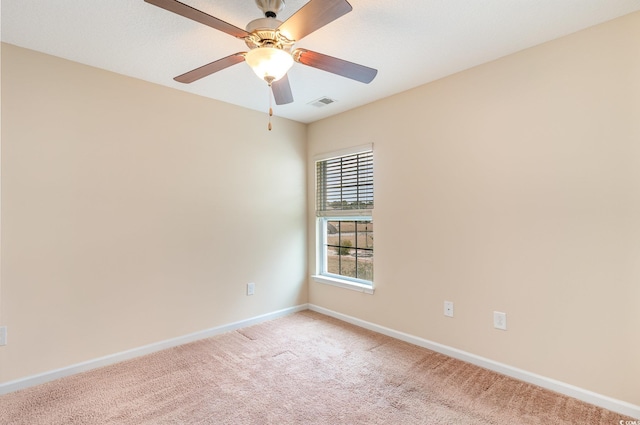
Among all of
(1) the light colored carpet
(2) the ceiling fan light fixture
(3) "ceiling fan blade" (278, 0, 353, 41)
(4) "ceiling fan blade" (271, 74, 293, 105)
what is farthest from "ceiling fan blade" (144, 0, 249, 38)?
(1) the light colored carpet

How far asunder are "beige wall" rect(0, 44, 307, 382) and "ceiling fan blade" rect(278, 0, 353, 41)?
1846mm

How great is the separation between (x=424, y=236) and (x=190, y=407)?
7.25 ft

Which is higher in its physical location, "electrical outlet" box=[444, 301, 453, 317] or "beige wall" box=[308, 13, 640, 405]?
"beige wall" box=[308, 13, 640, 405]

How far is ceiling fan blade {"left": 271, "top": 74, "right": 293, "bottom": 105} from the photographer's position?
1.97m

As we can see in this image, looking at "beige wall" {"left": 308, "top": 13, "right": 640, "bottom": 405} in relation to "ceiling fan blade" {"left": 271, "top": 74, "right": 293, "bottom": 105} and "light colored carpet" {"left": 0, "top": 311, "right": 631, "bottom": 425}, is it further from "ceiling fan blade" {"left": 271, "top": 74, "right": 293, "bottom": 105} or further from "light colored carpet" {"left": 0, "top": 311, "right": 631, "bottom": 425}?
"ceiling fan blade" {"left": 271, "top": 74, "right": 293, "bottom": 105}

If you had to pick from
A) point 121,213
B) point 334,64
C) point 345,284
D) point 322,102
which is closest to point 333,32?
point 334,64

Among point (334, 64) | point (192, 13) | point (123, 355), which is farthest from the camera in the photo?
point (123, 355)

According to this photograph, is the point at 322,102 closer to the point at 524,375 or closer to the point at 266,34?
the point at 266,34

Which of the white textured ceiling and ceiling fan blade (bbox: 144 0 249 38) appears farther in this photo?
the white textured ceiling

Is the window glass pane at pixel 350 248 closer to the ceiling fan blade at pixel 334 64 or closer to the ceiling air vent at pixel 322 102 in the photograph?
the ceiling air vent at pixel 322 102

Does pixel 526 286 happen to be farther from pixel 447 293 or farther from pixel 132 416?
pixel 132 416

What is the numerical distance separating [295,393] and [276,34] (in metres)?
2.20

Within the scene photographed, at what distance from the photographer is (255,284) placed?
3.47 m

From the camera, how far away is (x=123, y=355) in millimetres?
2590
